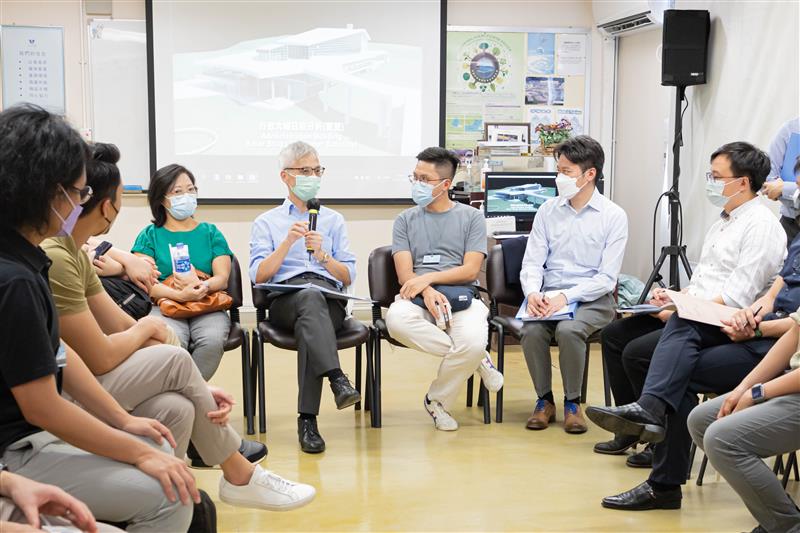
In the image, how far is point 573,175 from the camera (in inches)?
163

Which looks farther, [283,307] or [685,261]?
[685,261]

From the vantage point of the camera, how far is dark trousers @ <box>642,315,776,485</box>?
2908 millimetres

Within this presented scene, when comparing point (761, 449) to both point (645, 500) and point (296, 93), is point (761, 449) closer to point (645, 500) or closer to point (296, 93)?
point (645, 500)

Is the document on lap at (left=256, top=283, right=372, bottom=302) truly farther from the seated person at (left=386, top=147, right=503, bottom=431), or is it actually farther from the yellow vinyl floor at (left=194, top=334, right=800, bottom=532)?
the yellow vinyl floor at (left=194, top=334, right=800, bottom=532)

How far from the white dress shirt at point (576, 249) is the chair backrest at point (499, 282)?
4.3 inches

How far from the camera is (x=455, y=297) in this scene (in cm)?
405

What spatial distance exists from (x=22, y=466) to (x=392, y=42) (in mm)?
5264

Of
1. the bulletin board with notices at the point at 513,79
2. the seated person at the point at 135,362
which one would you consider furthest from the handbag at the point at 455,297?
the bulletin board with notices at the point at 513,79

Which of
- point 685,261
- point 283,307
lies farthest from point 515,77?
point 283,307

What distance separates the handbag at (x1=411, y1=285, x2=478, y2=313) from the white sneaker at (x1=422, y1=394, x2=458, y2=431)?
0.45 meters

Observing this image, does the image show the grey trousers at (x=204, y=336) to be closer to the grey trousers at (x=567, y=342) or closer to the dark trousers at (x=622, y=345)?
the grey trousers at (x=567, y=342)

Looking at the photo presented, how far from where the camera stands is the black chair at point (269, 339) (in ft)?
12.5

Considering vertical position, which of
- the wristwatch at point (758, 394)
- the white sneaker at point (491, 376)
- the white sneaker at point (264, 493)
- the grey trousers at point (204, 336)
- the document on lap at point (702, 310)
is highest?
the document on lap at point (702, 310)

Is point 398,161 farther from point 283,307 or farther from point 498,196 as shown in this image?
point 283,307
